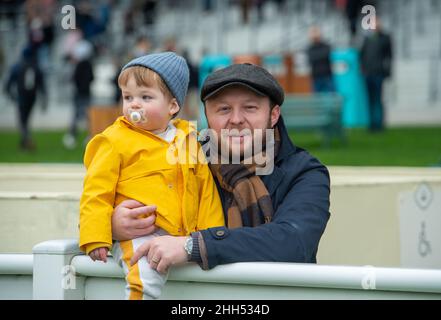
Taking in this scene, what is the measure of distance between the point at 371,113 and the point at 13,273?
1596 centimetres

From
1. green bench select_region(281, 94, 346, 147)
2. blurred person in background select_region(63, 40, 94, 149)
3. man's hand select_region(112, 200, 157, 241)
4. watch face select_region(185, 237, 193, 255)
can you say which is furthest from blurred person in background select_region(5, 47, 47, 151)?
watch face select_region(185, 237, 193, 255)

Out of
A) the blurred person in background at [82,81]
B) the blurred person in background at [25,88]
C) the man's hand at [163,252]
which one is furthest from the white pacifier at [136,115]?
the blurred person in background at [82,81]

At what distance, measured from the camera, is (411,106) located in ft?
78.0

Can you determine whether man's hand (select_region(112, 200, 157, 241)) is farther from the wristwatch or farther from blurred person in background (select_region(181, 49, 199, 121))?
blurred person in background (select_region(181, 49, 199, 121))

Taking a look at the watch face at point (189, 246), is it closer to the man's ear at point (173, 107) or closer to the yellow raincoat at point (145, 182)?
the yellow raincoat at point (145, 182)

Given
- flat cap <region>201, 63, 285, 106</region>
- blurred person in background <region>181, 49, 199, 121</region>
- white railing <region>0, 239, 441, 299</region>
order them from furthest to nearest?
blurred person in background <region>181, 49, 199, 121</region> < flat cap <region>201, 63, 285, 106</region> < white railing <region>0, 239, 441, 299</region>

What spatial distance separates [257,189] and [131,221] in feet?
1.59

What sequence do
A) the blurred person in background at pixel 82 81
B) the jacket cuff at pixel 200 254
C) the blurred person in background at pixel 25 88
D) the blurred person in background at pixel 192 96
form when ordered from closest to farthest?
the jacket cuff at pixel 200 254, the blurred person in background at pixel 25 88, the blurred person in background at pixel 82 81, the blurred person in background at pixel 192 96

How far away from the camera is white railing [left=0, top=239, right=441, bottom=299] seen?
3.06 m

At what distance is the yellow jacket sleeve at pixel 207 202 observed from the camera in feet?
11.9

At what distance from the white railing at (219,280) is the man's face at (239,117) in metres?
0.55

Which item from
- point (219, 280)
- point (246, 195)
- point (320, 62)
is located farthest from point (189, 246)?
point (320, 62)

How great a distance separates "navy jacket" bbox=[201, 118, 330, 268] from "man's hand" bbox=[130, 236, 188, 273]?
9 centimetres
